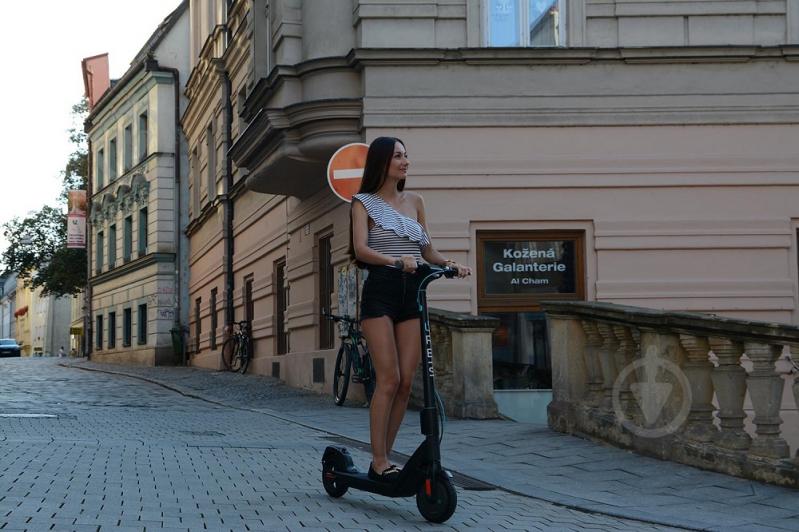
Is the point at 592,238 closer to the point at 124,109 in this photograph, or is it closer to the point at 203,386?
the point at 203,386

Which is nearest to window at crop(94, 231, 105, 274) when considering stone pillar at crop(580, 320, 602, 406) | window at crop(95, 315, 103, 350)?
window at crop(95, 315, 103, 350)

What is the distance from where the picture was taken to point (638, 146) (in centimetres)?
1481

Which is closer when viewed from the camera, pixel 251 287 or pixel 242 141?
pixel 242 141

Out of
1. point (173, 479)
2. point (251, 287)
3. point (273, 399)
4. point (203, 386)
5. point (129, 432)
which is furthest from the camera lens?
point (251, 287)

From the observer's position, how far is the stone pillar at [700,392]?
777cm

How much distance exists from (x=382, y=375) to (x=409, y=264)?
66cm

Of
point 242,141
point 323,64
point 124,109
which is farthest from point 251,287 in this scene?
point 124,109

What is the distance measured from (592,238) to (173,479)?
28.6 ft

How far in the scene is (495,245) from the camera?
14836 millimetres

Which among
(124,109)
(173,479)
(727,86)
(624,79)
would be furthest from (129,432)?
(124,109)

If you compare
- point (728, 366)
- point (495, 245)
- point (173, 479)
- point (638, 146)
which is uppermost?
point (638, 146)

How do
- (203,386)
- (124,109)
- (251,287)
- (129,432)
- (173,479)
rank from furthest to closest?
(124,109)
(251,287)
(203,386)
(129,432)
(173,479)

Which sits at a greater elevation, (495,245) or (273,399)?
(495,245)

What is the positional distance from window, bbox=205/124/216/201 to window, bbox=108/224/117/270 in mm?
12558
